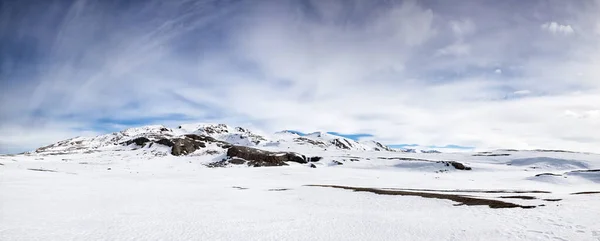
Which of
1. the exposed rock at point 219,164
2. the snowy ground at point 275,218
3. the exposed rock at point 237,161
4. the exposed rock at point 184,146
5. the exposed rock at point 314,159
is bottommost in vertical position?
the snowy ground at point 275,218

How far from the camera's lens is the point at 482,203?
92.6ft

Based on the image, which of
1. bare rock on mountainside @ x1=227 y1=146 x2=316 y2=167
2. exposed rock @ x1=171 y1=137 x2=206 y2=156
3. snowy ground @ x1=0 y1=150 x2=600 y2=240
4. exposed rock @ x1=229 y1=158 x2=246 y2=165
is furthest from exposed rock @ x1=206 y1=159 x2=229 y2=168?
snowy ground @ x1=0 y1=150 x2=600 y2=240

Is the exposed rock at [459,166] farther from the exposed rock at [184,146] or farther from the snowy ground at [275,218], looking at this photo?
the exposed rock at [184,146]

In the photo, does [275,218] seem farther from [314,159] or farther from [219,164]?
[314,159]

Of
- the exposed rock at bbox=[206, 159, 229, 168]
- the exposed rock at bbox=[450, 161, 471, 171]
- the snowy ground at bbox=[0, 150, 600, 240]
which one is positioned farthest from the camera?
the exposed rock at bbox=[206, 159, 229, 168]

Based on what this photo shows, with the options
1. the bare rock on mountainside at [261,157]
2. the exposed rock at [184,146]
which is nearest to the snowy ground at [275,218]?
the bare rock on mountainside at [261,157]

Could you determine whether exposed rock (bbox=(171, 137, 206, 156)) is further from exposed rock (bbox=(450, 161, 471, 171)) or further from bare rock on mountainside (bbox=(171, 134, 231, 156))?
exposed rock (bbox=(450, 161, 471, 171))

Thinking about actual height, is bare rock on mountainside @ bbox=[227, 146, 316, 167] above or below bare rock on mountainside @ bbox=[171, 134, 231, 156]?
below

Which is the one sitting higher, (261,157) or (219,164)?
(261,157)

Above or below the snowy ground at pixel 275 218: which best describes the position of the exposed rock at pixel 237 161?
above

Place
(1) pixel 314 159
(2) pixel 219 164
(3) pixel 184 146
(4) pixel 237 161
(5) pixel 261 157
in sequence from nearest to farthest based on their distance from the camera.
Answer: (2) pixel 219 164, (4) pixel 237 161, (5) pixel 261 157, (1) pixel 314 159, (3) pixel 184 146

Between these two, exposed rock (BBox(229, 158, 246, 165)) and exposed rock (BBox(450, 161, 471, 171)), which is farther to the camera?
exposed rock (BBox(229, 158, 246, 165))

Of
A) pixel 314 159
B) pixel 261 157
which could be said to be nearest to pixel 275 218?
pixel 261 157

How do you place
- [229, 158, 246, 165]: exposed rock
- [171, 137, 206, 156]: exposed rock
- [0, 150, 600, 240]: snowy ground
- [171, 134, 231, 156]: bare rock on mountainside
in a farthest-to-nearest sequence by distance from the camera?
1. [171, 134, 231, 156]: bare rock on mountainside
2. [171, 137, 206, 156]: exposed rock
3. [229, 158, 246, 165]: exposed rock
4. [0, 150, 600, 240]: snowy ground
